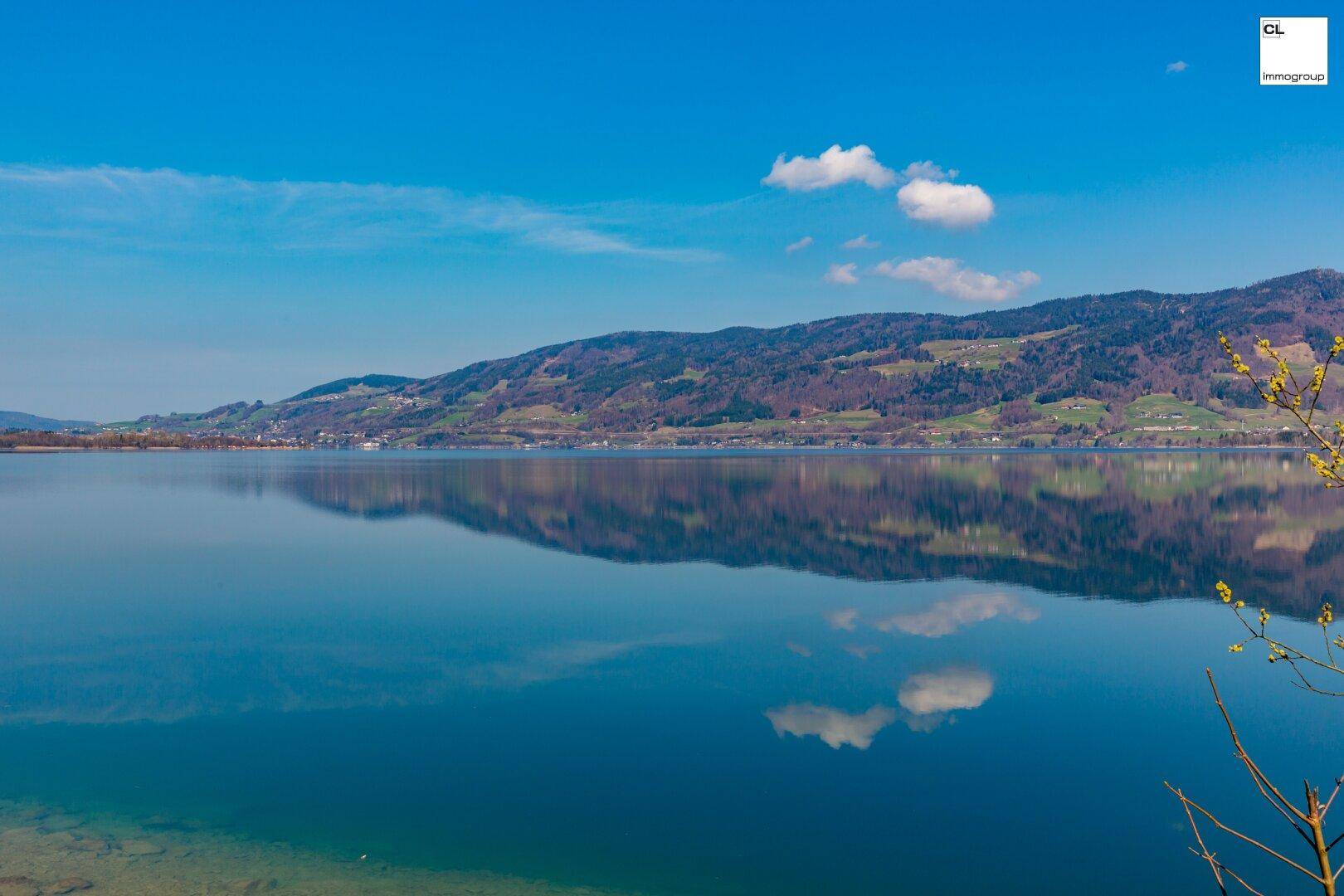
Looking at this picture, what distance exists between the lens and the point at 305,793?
14.4 metres

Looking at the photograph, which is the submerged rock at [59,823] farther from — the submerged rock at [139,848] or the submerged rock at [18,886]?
the submerged rock at [18,886]

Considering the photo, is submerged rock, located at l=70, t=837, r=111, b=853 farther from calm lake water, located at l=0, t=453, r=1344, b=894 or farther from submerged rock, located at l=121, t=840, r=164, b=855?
calm lake water, located at l=0, t=453, r=1344, b=894

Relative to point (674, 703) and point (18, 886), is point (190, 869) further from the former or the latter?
point (674, 703)

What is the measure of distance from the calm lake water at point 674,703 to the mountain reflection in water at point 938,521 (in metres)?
0.52

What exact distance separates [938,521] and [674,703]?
38.5 meters

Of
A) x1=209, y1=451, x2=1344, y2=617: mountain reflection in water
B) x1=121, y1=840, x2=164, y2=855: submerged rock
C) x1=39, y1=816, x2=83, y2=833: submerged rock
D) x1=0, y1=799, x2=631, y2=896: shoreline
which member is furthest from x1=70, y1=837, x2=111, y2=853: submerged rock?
x1=209, y1=451, x2=1344, y2=617: mountain reflection in water

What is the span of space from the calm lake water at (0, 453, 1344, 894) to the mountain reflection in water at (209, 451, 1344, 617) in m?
0.52

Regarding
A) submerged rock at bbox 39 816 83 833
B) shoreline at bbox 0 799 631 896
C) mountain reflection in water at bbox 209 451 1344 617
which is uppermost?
submerged rock at bbox 39 816 83 833

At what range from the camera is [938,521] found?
5409cm

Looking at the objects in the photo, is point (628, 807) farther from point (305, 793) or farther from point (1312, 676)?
point (1312, 676)

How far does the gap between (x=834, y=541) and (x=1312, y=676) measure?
24780 mm

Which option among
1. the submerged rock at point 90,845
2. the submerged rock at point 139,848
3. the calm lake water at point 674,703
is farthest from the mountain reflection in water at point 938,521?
the submerged rock at point 90,845

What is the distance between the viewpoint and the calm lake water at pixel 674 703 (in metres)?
12.9

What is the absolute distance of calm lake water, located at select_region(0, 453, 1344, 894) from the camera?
42.3ft
